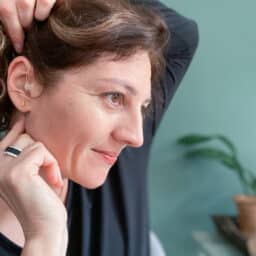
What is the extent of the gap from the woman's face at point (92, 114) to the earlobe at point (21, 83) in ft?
0.07

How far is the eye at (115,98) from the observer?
3.23 ft

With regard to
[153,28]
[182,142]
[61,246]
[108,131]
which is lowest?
[182,142]

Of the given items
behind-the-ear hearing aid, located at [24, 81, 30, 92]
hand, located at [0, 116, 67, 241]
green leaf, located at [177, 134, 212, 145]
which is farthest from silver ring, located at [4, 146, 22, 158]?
green leaf, located at [177, 134, 212, 145]

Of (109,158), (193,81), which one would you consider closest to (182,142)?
(193,81)

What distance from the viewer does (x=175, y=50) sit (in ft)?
4.43

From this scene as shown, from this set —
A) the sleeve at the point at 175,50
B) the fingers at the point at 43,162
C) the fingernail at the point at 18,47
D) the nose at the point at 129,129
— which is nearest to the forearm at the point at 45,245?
the fingers at the point at 43,162

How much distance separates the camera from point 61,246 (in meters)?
0.90

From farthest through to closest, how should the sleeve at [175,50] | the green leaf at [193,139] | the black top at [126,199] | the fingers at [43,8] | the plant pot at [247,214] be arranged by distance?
the green leaf at [193,139] → the plant pot at [247,214] → the sleeve at [175,50] → the black top at [126,199] → the fingers at [43,8]

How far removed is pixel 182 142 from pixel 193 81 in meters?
0.22

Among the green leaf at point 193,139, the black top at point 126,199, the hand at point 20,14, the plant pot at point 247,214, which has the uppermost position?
the hand at point 20,14

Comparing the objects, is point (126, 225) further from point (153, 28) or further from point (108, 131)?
point (153, 28)

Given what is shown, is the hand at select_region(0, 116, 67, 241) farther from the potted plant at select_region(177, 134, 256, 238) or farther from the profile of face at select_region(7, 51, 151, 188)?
the potted plant at select_region(177, 134, 256, 238)

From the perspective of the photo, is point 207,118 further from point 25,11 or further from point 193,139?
point 25,11

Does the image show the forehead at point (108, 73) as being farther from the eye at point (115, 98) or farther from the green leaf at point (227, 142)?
the green leaf at point (227, 142)
